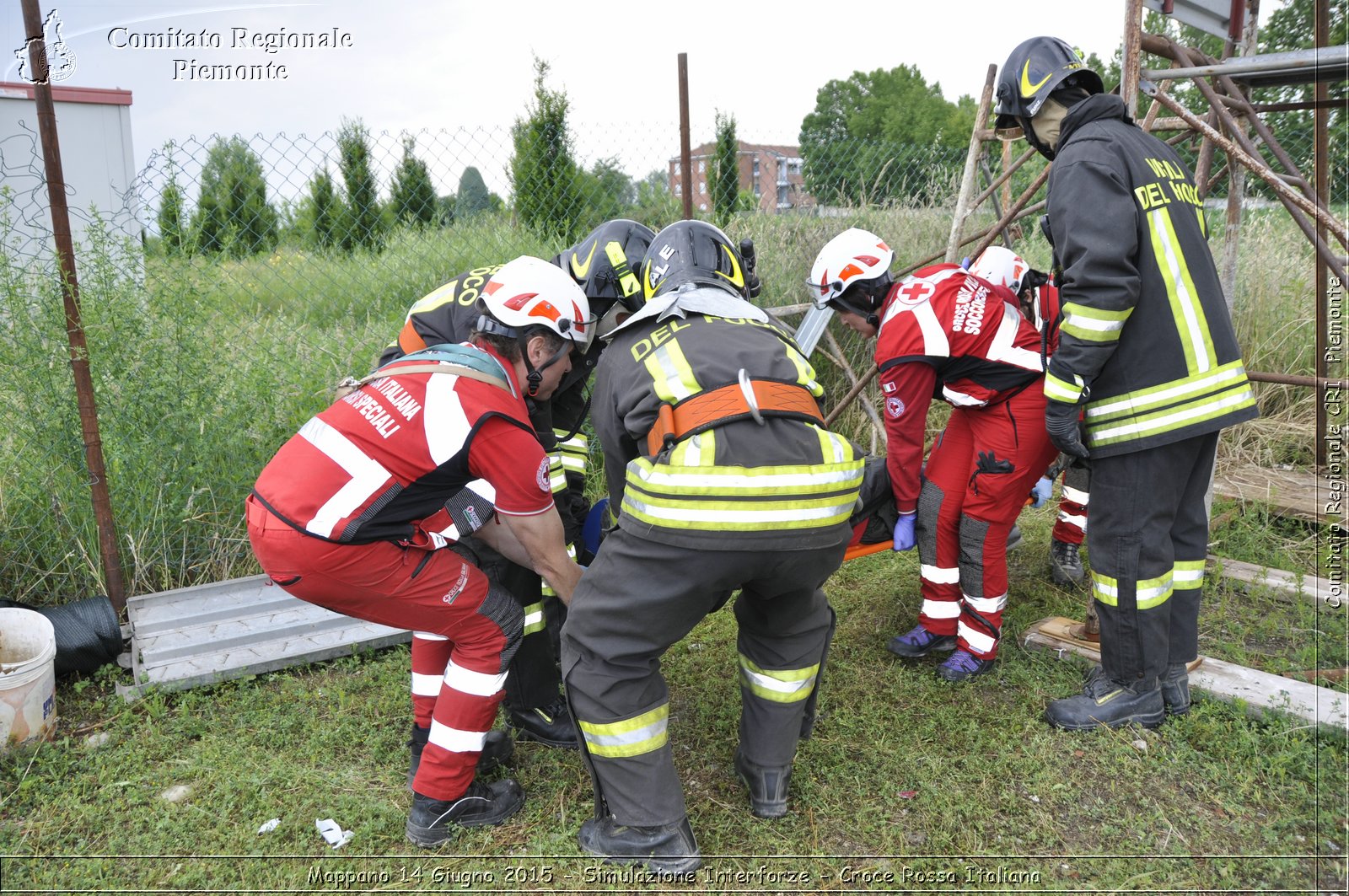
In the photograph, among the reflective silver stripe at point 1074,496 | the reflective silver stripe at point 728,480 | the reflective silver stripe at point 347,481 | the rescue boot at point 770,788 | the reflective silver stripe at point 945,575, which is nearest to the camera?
the reflective silver stripe at point 728,480

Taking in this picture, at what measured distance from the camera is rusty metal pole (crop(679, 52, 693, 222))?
5.64 m

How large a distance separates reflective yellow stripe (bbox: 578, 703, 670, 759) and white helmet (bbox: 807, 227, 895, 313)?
211 cm

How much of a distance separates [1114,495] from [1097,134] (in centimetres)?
132

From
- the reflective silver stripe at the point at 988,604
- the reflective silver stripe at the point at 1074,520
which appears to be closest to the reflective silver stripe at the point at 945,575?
the reflective silver stripe at the point at 988,604

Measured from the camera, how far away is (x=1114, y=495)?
3.26 m

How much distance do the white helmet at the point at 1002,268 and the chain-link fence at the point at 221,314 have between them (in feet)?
6.11

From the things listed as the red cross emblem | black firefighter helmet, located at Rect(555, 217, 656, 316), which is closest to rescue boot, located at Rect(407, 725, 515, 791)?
black firefighter helmet, located at Rect(555, 217, 656, 316)

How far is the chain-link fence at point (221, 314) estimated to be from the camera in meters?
4.27

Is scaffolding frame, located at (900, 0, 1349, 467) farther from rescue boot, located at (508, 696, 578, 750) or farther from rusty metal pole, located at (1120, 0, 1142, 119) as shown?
rescue boot, located at (508, 696, 578, 750)

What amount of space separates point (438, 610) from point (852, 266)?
7.55 feet

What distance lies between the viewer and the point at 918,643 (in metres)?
4.12

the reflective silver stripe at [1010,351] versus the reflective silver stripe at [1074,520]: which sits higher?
the reflective silver stripe at [1010,351]

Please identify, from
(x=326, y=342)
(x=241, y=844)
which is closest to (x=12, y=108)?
(x=326, y=342)

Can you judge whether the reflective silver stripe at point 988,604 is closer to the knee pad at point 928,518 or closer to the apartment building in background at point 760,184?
the knee pad at point 928,518
